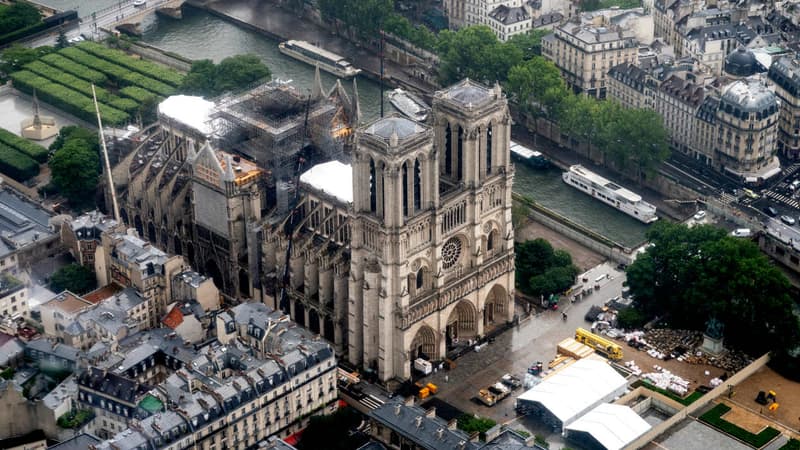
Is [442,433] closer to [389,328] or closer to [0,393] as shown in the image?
[389,328]

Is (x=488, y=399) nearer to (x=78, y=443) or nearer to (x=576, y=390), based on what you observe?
Result: (x=576, y=390)

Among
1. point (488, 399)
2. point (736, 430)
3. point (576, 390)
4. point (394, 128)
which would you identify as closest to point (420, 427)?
point (488, 399)

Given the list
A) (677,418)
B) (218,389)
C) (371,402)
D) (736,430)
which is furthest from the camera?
(371,402)

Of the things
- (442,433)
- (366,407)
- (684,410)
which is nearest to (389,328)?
(366,407)

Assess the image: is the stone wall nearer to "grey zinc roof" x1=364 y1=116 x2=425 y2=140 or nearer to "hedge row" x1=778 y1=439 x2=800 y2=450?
"hedge row" x1=778 y1=439 x2=800 y2=450

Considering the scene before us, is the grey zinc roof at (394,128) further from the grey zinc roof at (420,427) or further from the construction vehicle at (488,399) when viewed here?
the construction vehicle at (488,399)
